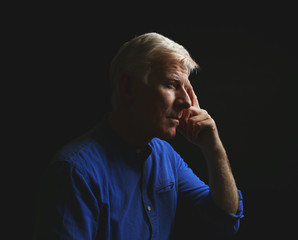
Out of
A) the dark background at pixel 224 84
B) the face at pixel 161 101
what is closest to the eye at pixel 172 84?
the face at pixel 161 101

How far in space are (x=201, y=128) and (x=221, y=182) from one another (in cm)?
27

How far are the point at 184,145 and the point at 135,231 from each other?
85cm

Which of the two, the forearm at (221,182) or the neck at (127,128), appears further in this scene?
the forearm at (221,182)

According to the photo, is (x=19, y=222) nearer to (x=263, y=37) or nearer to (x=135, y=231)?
(x=135, y=231)

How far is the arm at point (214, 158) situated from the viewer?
1309mm

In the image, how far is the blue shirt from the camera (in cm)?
96

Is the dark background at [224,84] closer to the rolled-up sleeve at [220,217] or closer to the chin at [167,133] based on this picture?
the rolled-up sleeve at [220,217]

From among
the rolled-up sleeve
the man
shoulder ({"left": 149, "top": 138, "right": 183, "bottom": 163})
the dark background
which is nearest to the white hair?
the man

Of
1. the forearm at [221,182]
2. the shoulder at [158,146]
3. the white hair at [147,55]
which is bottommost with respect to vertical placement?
the forearm at [221,182]

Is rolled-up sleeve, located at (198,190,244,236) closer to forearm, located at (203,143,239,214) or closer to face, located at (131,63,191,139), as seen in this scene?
forearm, located at (203,143,239,214)

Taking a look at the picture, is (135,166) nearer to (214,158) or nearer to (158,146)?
(158,146)

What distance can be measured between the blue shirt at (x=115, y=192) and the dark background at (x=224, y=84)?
0.50m

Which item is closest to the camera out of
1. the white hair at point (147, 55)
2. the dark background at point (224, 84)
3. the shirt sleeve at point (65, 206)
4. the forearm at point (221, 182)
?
the shirt sleeve at point (65, 206)

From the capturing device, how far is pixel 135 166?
1.21m
